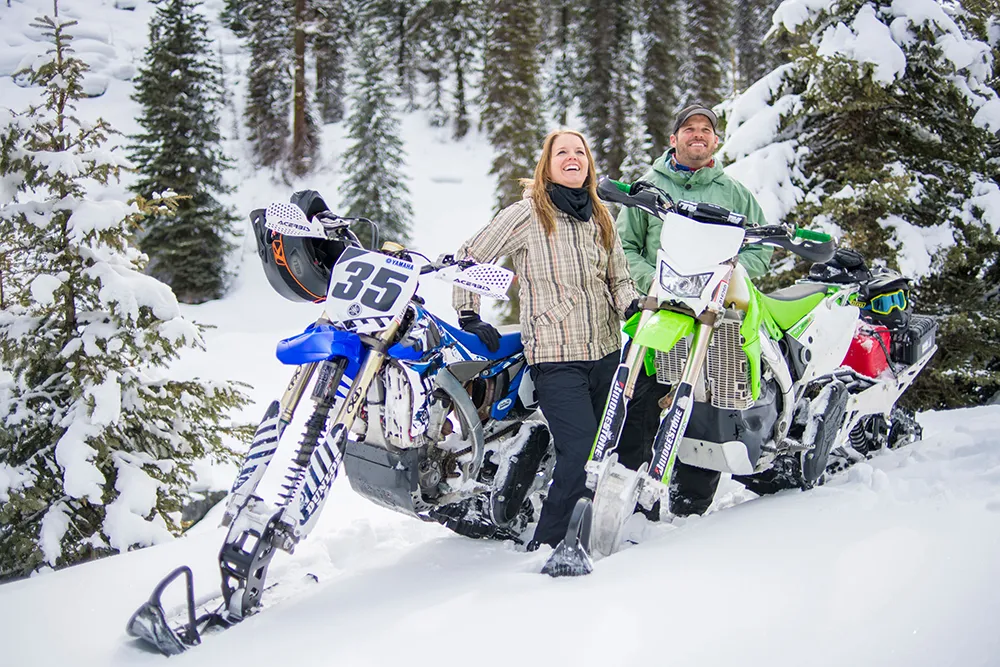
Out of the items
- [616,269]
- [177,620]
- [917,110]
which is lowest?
[177,620]

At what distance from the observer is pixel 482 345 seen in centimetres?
364

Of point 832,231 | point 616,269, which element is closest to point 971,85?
point 832,231

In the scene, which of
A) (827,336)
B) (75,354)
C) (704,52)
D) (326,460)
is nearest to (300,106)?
(704,52)

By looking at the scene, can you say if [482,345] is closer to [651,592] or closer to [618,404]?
[618,404]

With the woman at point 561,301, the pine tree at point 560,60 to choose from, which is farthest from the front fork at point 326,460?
the pine tree at point 560,60

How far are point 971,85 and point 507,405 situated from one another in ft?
19.5

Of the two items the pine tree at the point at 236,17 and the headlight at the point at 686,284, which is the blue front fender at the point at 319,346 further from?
the pine tree at the point at 236,17

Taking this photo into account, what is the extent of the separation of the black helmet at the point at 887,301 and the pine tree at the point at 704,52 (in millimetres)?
24390

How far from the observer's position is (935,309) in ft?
22.1

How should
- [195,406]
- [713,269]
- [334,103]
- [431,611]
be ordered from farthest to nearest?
[334,103], [195,406], [713,269], [431,611]

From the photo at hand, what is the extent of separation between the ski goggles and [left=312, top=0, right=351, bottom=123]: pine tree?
31.8 m

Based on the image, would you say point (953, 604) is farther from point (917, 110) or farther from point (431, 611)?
point (917, 110)

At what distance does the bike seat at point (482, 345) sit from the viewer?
3.56 m

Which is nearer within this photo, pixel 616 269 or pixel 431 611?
pixel 431 611
